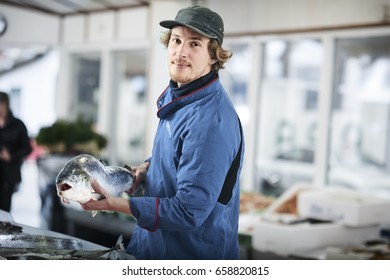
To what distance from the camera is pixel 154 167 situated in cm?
129

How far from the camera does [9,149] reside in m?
1.69

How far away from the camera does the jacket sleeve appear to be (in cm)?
117

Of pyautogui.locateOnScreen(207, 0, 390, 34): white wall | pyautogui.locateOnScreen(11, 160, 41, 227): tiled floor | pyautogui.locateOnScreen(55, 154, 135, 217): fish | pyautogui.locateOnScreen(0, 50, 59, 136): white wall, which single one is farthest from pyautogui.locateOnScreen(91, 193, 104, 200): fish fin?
pyautogui.locateOnScreen(207, 0, 390, 34): white wall

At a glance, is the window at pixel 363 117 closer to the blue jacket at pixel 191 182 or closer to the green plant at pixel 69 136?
the green plant at pixel 69 136

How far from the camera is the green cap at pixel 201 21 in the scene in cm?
121

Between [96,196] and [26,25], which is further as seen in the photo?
[26,25]

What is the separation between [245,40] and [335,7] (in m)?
0.37

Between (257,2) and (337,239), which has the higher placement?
(257,2)

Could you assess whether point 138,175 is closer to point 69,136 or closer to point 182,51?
point 182,51

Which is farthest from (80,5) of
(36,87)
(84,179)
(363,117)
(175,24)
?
(363,117)

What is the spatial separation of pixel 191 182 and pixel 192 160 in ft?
0.15
